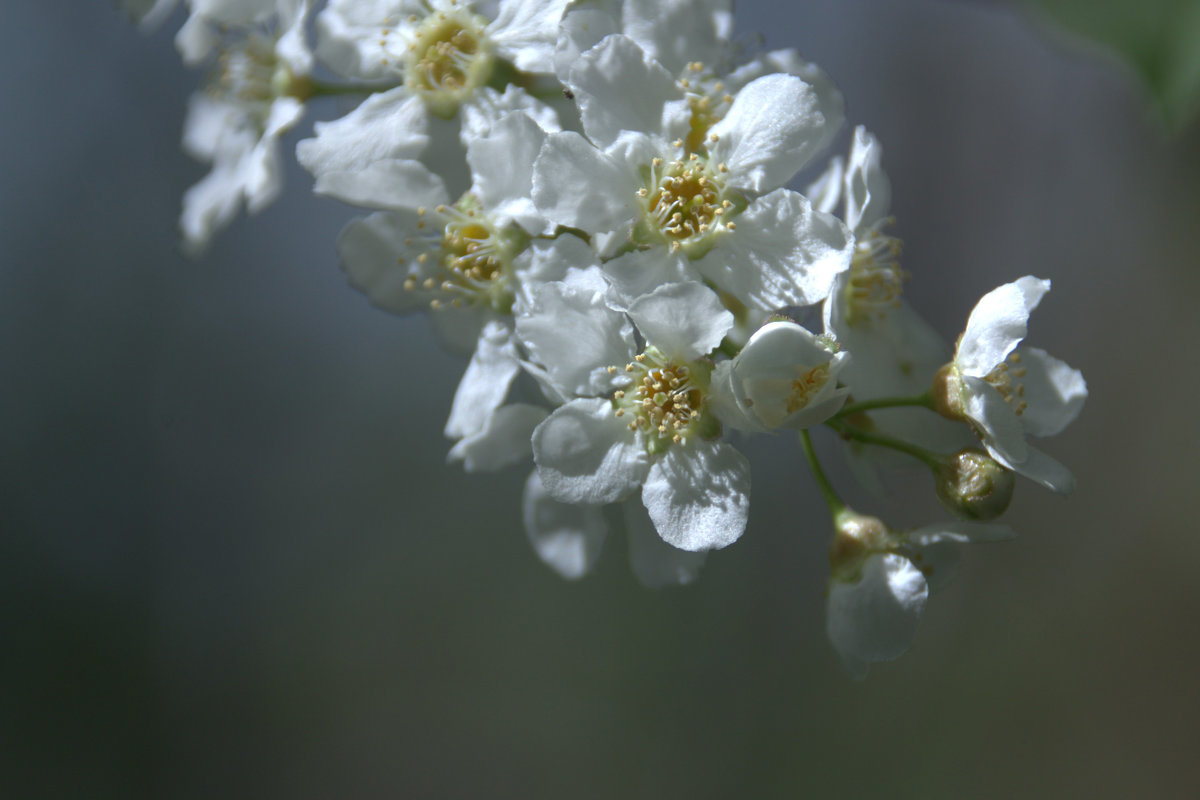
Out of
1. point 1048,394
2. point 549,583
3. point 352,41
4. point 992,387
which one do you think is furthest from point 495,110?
point 549,583

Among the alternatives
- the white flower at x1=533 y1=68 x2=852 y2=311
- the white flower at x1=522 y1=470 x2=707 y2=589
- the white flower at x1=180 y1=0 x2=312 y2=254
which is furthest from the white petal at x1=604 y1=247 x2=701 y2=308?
the white flower at x1=180 y1=0 x2=312 y2=254

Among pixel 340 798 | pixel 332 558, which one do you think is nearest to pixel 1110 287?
pixel 332 558

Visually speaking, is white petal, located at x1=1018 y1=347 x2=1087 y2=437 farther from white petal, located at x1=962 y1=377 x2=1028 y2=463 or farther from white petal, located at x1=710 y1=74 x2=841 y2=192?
white petal, located at x1=710 y1=74 x2=841 y2=192

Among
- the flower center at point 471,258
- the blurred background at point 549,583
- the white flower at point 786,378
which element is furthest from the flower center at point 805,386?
the blurred background at point 549,583

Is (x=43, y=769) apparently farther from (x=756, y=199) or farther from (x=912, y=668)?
(x=756, y=199)

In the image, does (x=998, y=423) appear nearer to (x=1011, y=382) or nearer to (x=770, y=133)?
(x=1011, y=382)

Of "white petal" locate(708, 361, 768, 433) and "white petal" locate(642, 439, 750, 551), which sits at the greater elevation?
"white petal" locate(708, 361, 768, 433)
